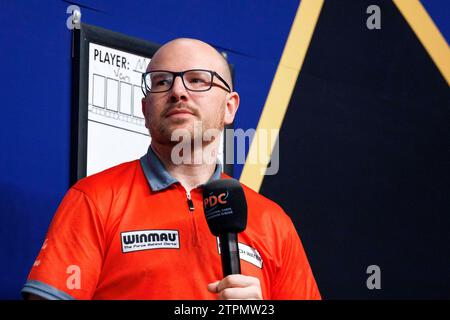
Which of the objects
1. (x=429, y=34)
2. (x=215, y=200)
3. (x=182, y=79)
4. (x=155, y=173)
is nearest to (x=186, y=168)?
(x=155, y=173)

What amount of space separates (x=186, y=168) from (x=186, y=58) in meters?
0.22

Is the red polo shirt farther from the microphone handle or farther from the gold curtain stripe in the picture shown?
the gold curtain stripe

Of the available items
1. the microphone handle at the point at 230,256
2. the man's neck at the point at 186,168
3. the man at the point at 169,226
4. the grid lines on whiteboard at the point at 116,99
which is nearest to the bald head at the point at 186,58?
the man at the point at 169,226

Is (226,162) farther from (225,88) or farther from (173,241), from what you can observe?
(173,241)

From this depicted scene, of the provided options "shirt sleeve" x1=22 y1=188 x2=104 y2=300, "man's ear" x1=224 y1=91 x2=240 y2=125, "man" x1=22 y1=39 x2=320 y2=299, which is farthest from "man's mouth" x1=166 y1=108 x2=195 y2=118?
"shirt sleeve" x1=22 y1=188 x2=104 y2=300

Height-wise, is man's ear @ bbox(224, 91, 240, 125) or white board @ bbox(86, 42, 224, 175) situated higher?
white board @ bbox(86, 42, 224, 175)

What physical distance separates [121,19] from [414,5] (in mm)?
1061

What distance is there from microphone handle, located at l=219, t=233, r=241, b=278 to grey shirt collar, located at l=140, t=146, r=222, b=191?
29 cm

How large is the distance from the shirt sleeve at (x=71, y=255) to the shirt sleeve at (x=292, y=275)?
0.38 metres

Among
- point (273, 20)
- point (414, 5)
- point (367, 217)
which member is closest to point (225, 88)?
point (273, 20)

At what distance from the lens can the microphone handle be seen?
161 cm

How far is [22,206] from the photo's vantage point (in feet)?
6.84

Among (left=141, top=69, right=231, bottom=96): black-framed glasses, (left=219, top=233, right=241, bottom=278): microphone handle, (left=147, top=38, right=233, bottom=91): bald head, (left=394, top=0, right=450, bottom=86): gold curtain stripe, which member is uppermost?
(left=394, top=0, right=450, bottom=86): gold curtain stripe
